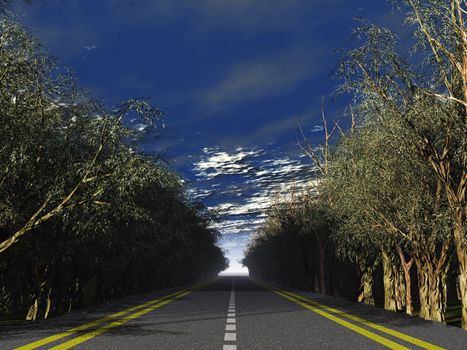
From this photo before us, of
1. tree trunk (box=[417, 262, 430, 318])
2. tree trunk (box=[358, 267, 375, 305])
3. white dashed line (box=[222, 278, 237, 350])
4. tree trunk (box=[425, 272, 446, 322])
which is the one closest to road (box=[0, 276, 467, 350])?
white dashed line (box=[222, 278, 237, 350])

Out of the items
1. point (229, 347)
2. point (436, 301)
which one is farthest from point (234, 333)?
point (436, 301)

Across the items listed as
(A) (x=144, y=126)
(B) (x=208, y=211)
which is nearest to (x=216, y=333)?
(A) (x=144, y=126)

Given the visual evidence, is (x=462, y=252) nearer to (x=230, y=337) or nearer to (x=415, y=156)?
(x=415, y=156)

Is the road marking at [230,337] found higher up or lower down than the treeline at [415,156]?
lower down

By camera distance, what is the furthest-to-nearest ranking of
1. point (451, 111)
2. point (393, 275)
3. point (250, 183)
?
point (250, 183), point (393, 275), point (451, 111)

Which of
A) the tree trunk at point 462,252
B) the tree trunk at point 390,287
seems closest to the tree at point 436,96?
the tree trunk at point 462,252

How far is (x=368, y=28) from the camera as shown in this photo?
15430 mm

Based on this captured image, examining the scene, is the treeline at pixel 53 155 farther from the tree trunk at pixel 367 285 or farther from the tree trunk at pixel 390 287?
the tree trunk at pixel 367 285

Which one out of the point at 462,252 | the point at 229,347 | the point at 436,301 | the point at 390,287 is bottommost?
the point at 229,347

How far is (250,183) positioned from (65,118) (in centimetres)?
9170

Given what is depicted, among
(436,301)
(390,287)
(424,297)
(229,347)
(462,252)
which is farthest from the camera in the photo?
(390,287)

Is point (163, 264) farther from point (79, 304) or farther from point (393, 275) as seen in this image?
point (393, 275)

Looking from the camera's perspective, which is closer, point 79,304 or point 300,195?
point 79,304

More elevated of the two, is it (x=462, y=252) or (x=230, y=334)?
(x=462, y=252)
